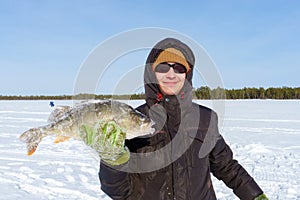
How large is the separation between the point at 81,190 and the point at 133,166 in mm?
3618

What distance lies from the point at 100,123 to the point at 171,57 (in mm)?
701

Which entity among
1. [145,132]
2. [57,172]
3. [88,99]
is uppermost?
[88,99]

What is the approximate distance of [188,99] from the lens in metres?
2.23

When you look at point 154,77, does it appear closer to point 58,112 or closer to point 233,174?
point 58,112

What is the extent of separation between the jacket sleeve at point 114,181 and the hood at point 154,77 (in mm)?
533

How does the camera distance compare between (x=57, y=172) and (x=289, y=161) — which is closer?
(x=57, y=172)

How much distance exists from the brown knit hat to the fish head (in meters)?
0.45

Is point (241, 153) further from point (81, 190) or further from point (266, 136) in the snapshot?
point (81, 190)

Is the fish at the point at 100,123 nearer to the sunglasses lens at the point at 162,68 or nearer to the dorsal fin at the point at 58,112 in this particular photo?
the dorsal fin at the point at 58,112

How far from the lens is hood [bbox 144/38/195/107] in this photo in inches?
86.3

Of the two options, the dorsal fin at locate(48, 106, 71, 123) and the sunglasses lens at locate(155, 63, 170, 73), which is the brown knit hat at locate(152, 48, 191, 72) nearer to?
the sunglasses lens at locate(155, 63, 170, 73)

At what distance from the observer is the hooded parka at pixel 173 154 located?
202cm

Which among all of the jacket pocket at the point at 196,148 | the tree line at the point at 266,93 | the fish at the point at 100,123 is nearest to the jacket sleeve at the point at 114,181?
the fish at the point at 100,123

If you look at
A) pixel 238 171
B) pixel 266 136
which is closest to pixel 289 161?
pixel 266 136
